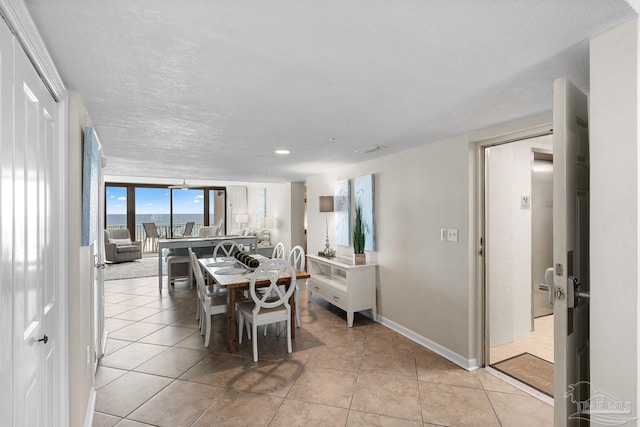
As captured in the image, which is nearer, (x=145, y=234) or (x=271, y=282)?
(x=271, y=282)

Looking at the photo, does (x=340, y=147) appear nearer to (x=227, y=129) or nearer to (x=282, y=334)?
(x=227, y=129)

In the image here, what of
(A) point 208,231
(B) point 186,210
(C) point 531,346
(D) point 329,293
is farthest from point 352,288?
(B) point 186,210

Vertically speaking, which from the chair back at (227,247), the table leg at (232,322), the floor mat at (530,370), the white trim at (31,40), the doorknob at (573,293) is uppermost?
the white trim at (31,40)

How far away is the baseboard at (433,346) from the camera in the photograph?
288cm

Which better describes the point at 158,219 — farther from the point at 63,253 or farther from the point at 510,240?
the point at 510,240

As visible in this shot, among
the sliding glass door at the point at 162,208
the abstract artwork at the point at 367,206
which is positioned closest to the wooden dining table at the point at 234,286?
the abstract artwork at the point at 367,206

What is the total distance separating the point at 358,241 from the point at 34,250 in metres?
3.41

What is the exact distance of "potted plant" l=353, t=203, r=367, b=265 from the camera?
414 centimetres

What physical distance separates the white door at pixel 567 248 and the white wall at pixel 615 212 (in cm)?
10

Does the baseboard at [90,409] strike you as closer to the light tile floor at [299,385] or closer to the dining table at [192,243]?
the light tile floor at [299,385]

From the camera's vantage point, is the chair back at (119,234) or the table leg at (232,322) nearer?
the table leg at (232,322)

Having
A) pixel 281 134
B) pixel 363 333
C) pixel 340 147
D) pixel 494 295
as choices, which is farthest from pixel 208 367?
pixel 494 295

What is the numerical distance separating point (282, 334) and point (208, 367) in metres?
1.01

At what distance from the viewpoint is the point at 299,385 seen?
2578 mm
